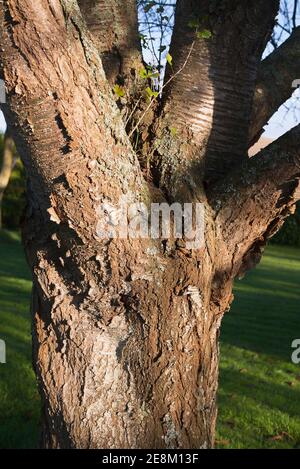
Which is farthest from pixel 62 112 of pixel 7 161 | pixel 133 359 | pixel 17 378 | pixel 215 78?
pixel 7 161

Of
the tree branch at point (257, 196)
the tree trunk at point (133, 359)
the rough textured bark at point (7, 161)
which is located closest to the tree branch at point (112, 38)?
the tree branch at point (257, 196)

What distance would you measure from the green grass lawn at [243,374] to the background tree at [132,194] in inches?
89.2

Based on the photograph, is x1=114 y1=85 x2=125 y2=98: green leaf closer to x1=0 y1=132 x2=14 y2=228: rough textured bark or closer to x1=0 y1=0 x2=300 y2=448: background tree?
x1=0 y1=0 x2=300 y2=448: background tree

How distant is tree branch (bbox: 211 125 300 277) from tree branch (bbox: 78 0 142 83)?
31.6 inches

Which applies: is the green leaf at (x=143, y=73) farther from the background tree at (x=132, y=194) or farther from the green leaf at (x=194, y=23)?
the green leaf at (x=194, y=23)

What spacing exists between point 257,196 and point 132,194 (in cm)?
65

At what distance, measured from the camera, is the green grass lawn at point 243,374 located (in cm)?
566

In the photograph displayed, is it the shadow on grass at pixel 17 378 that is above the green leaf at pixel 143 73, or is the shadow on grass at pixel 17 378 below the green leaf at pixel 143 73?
below

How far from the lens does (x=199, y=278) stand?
3254 mm

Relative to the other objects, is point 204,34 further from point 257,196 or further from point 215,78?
point 257,196

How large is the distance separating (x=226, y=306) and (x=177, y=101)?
3.54 feet

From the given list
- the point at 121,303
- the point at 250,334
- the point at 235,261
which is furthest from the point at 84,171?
the point at 250,334

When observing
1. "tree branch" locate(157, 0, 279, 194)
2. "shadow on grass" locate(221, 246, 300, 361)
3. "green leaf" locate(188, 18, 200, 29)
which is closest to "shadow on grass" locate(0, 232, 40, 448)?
"shadow on grass" locate(221, 246, 300, 361)

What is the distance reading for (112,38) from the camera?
11.7 feet
